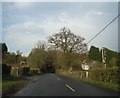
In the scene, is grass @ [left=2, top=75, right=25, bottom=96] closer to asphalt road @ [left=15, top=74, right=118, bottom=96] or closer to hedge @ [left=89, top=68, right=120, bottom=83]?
asphalt road @ [left=15, top=74, right=118, bottom=96]

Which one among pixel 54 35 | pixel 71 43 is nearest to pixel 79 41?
pixel 71 43

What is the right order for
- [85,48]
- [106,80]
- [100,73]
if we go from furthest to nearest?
[85,48] → [100,73] → [106,80]

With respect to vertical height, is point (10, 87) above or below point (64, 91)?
below

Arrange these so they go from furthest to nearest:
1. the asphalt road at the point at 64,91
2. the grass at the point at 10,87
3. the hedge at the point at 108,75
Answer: the hedge at the point at 108,75
the grass at the point at 10,87
the asphalt road at the point at 64,91

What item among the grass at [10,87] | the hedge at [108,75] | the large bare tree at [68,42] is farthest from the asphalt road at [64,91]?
the large bare tree at [68,42]

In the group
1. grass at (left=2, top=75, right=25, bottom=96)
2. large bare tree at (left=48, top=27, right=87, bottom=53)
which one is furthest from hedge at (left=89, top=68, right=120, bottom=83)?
large bare tree at (left=48, top=27, right=87, bottom=53)

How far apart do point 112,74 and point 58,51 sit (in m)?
56.9

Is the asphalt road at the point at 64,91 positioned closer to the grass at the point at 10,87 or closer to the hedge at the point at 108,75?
the grass at the point at 10,87

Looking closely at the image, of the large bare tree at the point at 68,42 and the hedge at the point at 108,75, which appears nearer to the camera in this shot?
the hedge at the point at 108,75

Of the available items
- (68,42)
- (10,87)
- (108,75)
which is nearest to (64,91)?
(10,87)

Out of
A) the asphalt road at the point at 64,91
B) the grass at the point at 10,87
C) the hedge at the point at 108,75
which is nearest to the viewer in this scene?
the asphalt road at the point at 64,91

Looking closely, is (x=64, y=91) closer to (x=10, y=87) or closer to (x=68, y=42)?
(x=10, y=87)

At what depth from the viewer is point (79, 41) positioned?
260 feet

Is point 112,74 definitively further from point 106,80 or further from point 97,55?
point 97,55
